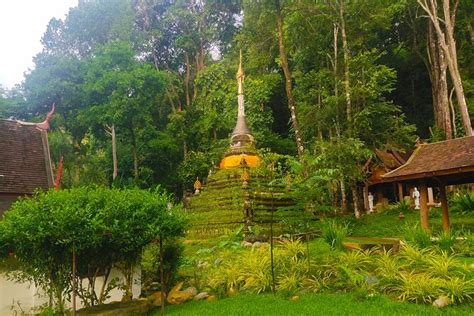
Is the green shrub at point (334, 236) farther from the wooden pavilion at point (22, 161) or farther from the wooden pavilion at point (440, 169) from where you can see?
the wooden pavilion at point (22, 161)

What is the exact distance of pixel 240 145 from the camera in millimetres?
22016

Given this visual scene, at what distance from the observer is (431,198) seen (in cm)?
2286

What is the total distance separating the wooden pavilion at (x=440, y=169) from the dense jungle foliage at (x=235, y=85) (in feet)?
9.63

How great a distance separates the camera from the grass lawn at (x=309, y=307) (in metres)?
6.21

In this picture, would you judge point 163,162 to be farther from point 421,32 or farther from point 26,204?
point 26,204

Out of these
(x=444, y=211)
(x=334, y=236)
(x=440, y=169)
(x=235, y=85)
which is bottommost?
(x=334, y=236)

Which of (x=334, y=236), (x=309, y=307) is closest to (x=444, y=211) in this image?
(x=334, y=236)

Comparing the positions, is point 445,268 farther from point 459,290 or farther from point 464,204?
point 464,204

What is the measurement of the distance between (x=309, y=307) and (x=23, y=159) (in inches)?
324

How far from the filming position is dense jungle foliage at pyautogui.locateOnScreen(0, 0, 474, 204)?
18344mm

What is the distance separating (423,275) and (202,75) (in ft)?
73.2

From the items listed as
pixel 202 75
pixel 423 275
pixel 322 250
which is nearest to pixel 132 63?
pixel 202 75

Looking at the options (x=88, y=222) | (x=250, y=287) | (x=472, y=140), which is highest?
(x=472, y=140)

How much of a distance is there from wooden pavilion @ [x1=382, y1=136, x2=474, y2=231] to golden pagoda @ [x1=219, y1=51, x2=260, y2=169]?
865 centimetres
